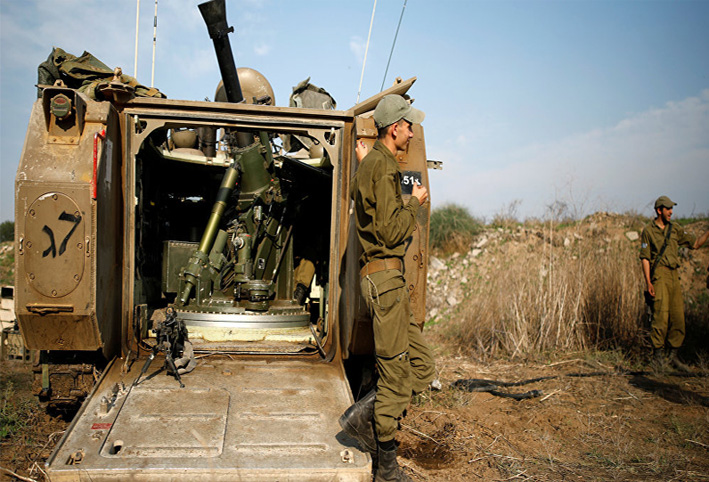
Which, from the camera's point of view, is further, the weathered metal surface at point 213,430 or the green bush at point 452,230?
the green bush at point 452,230

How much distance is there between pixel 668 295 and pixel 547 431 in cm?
310

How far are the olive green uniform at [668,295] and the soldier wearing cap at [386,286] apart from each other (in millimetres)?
4704

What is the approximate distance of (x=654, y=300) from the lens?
→ 6.62 m

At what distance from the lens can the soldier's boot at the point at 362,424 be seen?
305cm

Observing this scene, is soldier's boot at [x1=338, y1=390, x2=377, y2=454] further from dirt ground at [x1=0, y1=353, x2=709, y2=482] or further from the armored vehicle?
dirt ground at [x1=0, y1=353, x2=709, y2=482]

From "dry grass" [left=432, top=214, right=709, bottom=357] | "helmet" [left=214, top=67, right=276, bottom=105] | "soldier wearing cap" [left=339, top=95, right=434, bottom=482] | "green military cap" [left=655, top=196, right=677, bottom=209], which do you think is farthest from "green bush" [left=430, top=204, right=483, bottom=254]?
"soldier wearing cap" [left=339, top=95, right=434, bottom=482]

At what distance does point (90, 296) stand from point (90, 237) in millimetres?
384

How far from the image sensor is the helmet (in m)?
6.77

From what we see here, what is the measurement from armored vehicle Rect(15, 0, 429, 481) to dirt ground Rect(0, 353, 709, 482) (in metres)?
0.75

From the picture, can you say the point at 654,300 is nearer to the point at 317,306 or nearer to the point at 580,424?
the point at 580,424

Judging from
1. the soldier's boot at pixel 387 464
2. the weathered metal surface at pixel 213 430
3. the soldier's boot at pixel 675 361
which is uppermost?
the weathered metal surface at pixel 213 430

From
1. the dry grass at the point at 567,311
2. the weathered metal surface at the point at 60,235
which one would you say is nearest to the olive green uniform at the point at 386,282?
the weathered metal surface at the point at 60,235

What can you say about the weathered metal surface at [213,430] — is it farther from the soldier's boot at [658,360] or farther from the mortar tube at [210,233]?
the soldier's boot at [658,360]

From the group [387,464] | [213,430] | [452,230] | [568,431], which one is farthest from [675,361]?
[452,230]
